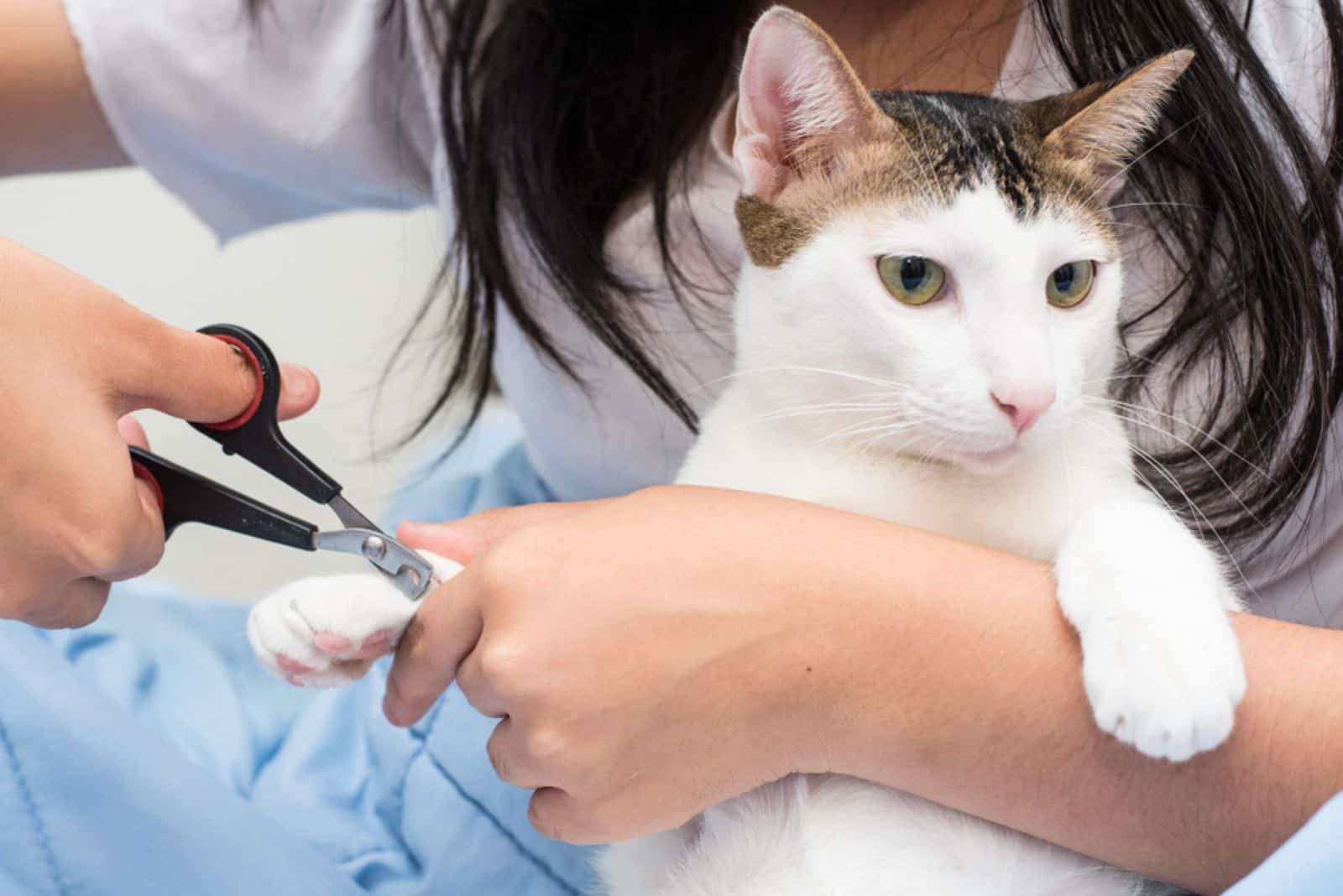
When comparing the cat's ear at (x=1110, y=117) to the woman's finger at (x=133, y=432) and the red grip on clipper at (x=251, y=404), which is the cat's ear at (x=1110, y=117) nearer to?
the red grip on clipper at (x=251, y=404)

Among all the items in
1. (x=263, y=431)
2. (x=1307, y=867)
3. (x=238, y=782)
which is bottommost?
(x=238, y=782)

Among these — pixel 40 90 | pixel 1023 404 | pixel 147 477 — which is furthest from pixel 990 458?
pixel 40 90

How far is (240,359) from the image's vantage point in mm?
699

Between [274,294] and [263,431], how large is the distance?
1.20 m

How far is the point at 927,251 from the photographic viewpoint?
0.71 metres

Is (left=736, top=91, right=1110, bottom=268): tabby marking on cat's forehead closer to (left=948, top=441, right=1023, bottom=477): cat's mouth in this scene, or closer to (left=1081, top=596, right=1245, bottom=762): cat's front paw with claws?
(left=948, top=441, right=1023, bottom=477): cat's mouth

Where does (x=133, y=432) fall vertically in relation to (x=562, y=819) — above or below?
above

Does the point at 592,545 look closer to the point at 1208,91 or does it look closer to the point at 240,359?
the point at 240,359

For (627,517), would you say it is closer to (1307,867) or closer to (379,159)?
(1307,867)

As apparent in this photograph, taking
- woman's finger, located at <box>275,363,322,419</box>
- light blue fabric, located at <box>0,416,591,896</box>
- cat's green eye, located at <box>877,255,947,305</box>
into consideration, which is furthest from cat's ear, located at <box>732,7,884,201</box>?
light blue fabric, located at <box>0,416,591,896</box>

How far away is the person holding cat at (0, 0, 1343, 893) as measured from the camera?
67 cm

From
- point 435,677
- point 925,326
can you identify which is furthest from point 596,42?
point 435,677

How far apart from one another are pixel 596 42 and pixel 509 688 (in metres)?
0.61

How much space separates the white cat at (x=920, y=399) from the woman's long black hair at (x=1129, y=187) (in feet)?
0.27
